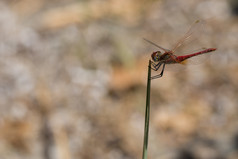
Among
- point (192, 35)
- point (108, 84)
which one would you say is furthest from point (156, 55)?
point (108, 84)

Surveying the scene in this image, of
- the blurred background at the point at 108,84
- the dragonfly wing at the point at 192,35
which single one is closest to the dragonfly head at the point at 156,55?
the dragonfly wing at the point at 192,35

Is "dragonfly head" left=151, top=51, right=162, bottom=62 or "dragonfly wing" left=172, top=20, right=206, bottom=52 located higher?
"dragonfly wing" left=172, top=20, right=206, bottom=52

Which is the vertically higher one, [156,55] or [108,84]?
[156,55]

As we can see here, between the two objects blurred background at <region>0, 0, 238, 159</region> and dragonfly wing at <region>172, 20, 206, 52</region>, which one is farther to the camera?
blurred background at <region>0, 0, 238, 159</region>

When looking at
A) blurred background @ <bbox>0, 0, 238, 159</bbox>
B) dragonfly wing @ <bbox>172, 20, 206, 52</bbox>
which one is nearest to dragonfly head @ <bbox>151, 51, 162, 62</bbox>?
dragonfly wing @ <bbox>172, 20, 206, 52</bbox>

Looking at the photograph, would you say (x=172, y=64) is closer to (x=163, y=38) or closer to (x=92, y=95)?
(x=92, y=95)

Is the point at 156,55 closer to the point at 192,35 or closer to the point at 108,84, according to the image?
the point at 192,35

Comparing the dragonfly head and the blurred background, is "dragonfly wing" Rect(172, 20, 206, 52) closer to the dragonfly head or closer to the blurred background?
→ the dragonfly head

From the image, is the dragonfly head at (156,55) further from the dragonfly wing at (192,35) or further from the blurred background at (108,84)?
the blurred background at (108,84)

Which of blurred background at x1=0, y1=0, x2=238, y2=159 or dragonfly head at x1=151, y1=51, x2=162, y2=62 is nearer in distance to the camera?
dragonfly head at x1=151, y1=51, x2=162, y2=62
